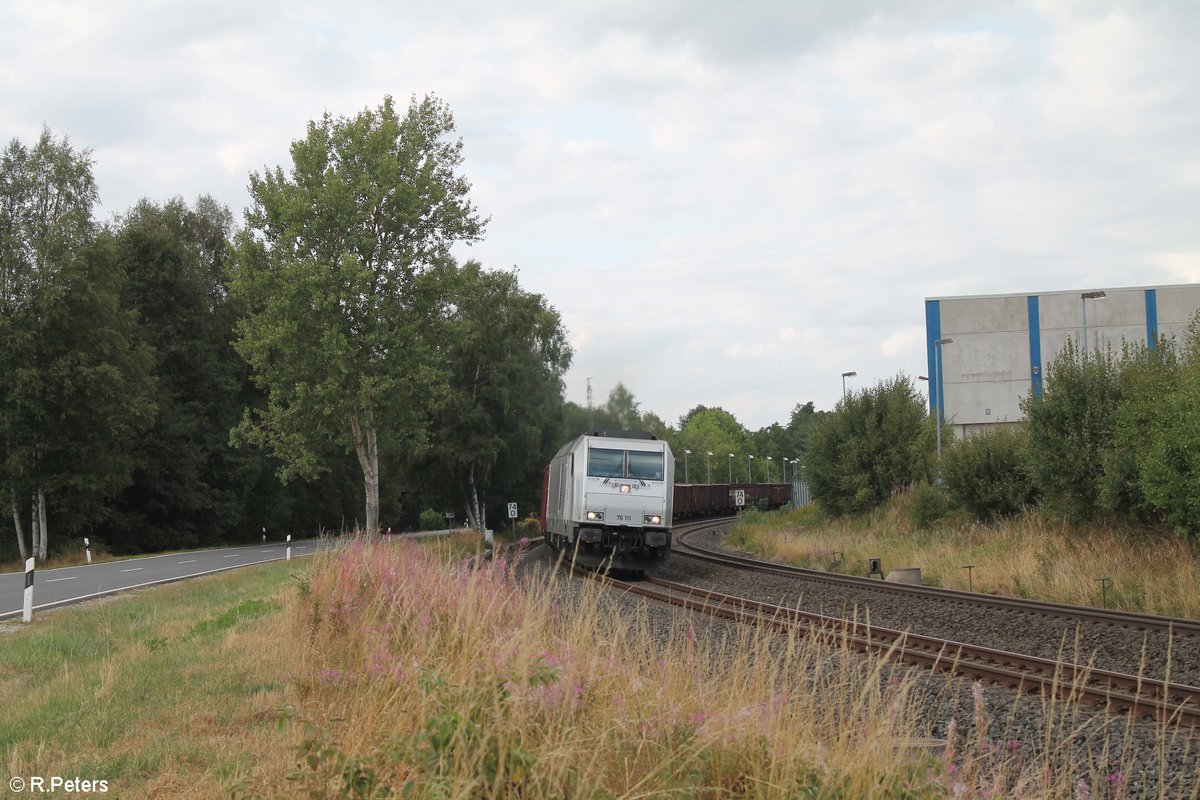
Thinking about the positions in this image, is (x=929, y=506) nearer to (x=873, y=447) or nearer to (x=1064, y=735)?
(x=873, y=447)

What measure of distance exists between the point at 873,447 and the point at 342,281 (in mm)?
17586

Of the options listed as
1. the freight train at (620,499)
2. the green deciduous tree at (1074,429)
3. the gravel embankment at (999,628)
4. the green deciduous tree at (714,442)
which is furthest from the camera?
the green deciduous tree at (714,442)

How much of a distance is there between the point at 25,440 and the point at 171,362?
14697 mm

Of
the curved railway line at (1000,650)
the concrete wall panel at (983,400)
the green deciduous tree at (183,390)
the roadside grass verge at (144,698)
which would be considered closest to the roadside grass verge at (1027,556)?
the curved railway line at (1000,650)

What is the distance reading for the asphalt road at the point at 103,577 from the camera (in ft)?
54.1

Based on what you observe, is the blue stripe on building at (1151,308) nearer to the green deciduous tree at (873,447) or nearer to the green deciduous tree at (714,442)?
the green deciduous tree at (873,447)

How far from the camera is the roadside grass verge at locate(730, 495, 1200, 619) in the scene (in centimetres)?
1516

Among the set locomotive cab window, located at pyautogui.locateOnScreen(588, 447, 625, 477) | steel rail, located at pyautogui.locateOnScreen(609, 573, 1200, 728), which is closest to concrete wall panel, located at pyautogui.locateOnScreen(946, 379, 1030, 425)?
locomotive cab window, located at pyautogui.locateOnScreen(588, 447, 625, 477)

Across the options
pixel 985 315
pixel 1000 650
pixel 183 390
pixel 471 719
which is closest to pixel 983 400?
pixel 985 315

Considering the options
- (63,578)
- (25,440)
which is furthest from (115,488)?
(63,578)

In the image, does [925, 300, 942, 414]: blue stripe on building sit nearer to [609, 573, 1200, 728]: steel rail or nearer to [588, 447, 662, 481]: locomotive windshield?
[588, 447, 662, 481]: locomotive windshield

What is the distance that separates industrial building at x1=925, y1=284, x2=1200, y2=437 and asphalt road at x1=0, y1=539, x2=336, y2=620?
31.4 meters

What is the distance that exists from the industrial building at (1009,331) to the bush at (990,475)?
20.3 m

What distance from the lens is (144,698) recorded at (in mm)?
7348
